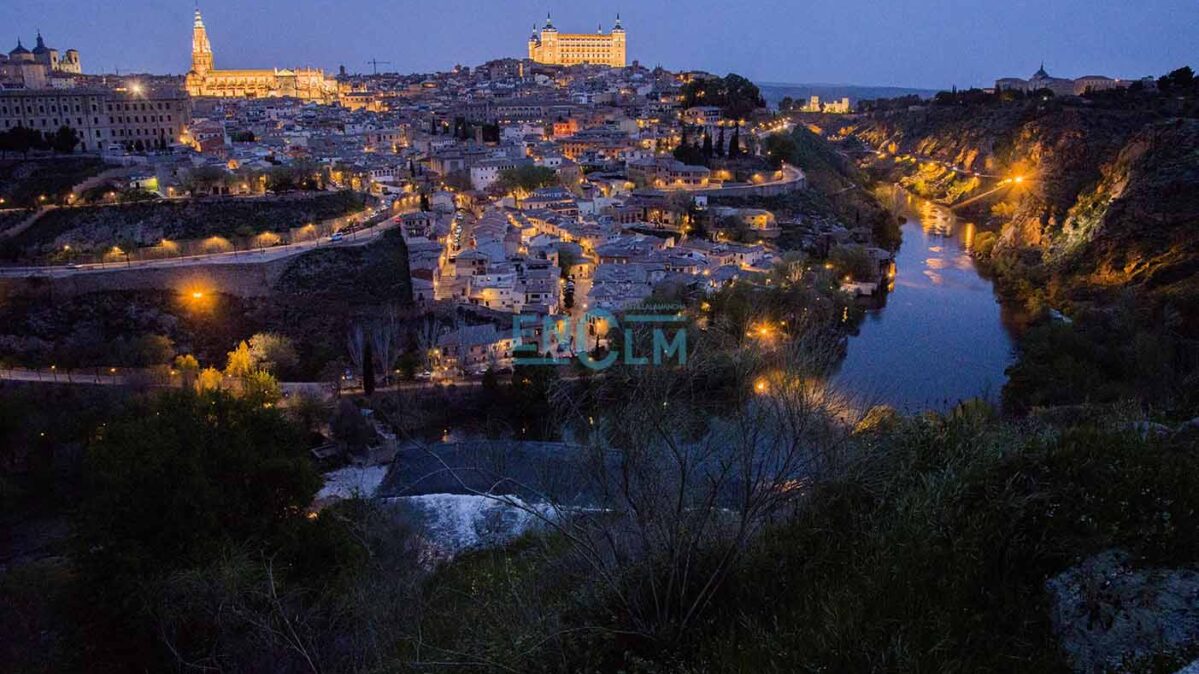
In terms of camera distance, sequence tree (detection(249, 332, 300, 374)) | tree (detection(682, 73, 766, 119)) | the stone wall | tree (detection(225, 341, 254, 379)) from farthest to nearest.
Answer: tree (detection(682, 73, 766, 119))
the stone wall
tree (detection(249, 332, 300, 374))
tree (detection(225, 341, 254, 379))

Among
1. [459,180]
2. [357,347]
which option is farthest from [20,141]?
[357,347]

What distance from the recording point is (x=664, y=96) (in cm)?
3784

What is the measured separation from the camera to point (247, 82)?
5119cm

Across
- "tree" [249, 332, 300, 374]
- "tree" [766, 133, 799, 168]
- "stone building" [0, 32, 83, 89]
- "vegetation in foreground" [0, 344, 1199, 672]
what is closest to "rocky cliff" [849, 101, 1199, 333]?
"tree" [766, 133, 799, 168]

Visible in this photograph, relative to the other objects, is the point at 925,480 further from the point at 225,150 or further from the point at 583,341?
the point at 225,150

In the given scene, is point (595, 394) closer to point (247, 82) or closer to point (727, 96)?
point (727, 96)

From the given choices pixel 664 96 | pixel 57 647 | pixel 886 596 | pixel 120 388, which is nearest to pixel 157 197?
pixel 120 388

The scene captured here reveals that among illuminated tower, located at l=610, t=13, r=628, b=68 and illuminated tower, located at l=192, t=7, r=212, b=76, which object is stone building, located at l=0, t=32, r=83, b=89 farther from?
illuminated tower, located at l=610, t=13, r=628, b=68

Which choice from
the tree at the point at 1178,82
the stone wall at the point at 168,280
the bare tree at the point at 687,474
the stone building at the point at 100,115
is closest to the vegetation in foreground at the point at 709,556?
the bare tree at the point at 687,474

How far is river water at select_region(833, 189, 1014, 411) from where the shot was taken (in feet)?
34.8

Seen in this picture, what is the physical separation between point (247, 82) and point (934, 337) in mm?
50377

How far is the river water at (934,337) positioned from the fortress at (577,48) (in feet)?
142

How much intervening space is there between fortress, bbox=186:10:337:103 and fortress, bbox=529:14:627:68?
1525 cm

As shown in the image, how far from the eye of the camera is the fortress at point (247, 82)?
4922 cm
